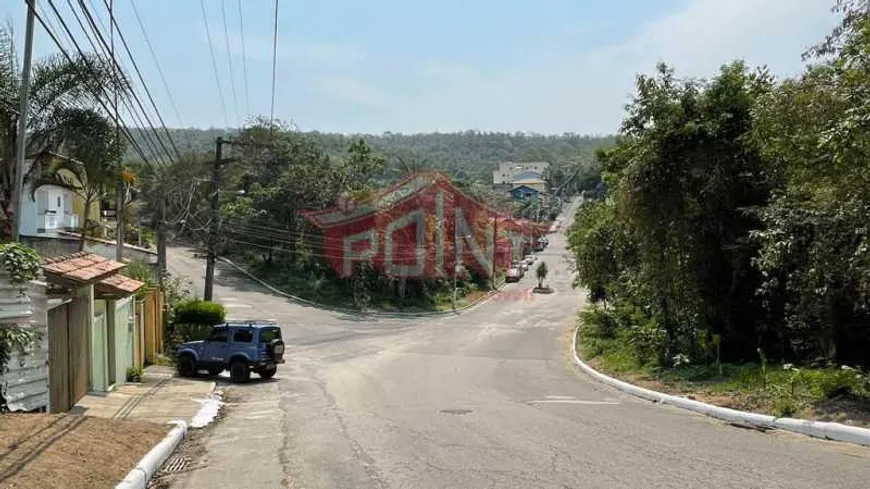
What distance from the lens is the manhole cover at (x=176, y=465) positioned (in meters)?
10.0

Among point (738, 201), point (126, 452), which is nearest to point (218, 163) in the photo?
point (738, 201)

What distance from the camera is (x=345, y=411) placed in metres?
15.8

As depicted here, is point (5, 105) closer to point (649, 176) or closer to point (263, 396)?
point (263, 396)

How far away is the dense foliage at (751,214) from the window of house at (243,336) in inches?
447

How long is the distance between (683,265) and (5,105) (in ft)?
53.2

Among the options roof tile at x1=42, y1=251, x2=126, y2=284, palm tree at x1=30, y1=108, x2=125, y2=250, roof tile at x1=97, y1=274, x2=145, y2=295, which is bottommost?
roof tile at x1=97, y1=274, x2=145, y2=295

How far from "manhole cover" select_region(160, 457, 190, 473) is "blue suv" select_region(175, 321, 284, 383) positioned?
12.6 meters

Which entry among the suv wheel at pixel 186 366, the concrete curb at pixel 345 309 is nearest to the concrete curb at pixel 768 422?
the suv wheel at pixel 186 366

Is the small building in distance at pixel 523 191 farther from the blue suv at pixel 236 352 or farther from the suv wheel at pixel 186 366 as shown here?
the suv wheel at pixel 186 366

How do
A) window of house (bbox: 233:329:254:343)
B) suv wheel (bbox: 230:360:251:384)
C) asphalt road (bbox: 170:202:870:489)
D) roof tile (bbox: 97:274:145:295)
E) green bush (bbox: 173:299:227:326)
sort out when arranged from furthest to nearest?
green bush (bbox: 173:299:227:326) → window of house (bbox: 233:329:254:343) → suv wheel (bbox: 230:360:251:384) → roof tile (bbox: 97:274:145:295) → asphalt road (bbox: 170:202:870:489)

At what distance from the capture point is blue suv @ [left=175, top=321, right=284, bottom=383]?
23359 mm

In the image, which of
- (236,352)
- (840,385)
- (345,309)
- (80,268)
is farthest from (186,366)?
(345,309)
